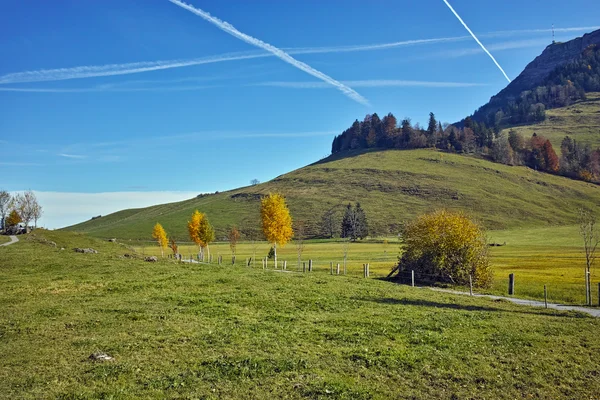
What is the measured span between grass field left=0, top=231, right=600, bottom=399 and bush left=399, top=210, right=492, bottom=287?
44.0 ft

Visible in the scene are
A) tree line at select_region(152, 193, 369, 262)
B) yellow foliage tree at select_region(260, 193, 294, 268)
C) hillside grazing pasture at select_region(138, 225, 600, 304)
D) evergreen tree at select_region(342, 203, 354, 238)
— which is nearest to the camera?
hillside grazing pasture at select_region(138, 225, 600, 304)

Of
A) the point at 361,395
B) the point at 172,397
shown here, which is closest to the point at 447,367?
the point at 361,395

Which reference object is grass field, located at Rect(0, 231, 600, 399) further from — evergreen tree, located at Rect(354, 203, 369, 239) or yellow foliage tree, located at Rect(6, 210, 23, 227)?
evergreen tree, located at Rect(354, 203, 369, 239)

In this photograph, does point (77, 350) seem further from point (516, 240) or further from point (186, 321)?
point (516, 240)

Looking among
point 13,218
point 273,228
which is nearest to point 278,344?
point 273,228

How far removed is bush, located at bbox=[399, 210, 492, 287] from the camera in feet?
141

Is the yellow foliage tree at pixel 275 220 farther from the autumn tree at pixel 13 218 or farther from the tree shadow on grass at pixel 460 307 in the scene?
the autumn tree at pixel 13 218

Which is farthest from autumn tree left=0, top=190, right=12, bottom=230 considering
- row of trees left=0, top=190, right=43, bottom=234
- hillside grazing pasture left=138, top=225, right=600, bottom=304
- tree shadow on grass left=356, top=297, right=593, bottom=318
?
tree shadow on grass left=356, top=297, right=593, bottom=318

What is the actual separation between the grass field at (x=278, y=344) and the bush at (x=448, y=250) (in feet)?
44.0

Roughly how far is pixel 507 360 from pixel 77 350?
1560 centimetres

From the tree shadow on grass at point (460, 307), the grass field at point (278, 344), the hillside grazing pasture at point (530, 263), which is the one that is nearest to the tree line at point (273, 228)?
the hillside grazing pasture at point (530, 263)

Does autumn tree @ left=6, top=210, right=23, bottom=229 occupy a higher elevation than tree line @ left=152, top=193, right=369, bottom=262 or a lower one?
higher

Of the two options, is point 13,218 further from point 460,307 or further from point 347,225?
point 460,307

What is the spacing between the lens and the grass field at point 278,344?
41.3ft
